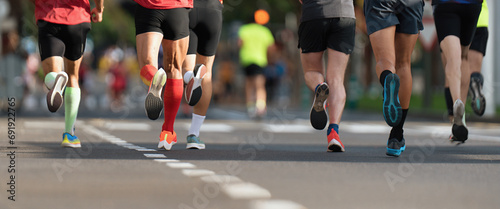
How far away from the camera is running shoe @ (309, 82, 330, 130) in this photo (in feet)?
27.4

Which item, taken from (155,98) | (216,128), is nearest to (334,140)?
(155,98)

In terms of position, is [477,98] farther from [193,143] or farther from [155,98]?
[155,98]

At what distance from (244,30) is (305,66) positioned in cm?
890

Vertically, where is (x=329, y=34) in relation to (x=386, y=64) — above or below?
above

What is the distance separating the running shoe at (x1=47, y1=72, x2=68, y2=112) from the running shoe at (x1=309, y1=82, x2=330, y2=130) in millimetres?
2065

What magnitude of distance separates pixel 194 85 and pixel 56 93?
118 centimetres

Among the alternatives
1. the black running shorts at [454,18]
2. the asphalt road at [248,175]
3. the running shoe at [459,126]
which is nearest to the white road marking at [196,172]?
the asphalt road at [248,175]

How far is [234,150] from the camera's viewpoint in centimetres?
935

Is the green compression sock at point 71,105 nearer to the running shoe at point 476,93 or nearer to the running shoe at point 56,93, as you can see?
the running shoe at point 56,93

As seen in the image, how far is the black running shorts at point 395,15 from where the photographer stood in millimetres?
8391

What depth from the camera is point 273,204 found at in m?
5.12

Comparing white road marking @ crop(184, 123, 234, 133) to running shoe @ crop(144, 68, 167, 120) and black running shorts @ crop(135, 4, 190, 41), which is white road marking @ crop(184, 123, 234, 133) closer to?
black running shorts @ crop(135, 4, 190, 41)

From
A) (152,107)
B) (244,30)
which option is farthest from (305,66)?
(244,30)

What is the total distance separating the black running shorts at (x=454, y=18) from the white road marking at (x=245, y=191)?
4276mm
